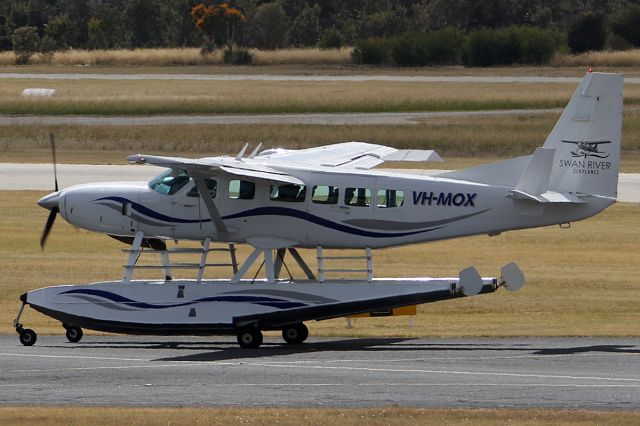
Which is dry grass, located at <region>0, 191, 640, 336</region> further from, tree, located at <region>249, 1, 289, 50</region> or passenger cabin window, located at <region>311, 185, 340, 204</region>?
tree, located at <region>249, 1, 289, 50</region>

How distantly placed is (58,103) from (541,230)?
148 ft

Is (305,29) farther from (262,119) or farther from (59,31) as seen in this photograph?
(262,119)

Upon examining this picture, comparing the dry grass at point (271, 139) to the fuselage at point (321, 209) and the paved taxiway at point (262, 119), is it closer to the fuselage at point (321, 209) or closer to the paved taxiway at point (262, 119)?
the paved taxiway at point (262, 119)

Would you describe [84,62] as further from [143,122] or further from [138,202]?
[138,202]

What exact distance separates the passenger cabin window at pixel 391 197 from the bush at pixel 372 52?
85.1m

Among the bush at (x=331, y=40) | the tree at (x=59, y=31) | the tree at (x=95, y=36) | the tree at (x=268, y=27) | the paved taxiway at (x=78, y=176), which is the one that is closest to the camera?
the paved taxiway at (x=78, y=176)

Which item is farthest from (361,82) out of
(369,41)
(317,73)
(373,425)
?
(373,425)

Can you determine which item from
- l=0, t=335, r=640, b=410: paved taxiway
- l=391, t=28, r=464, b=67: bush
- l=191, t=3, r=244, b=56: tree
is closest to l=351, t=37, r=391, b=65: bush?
l=391, t=28, r=464, b=67: bush

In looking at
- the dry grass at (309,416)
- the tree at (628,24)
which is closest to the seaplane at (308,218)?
the dry grass at (309,416)

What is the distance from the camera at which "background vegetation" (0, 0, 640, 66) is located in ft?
→ 346

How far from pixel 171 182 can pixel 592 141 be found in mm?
6905

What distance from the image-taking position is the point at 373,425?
50.2ft

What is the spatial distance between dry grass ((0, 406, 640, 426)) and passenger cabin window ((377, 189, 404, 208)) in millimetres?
6462

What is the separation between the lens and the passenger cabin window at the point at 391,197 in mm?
22094
